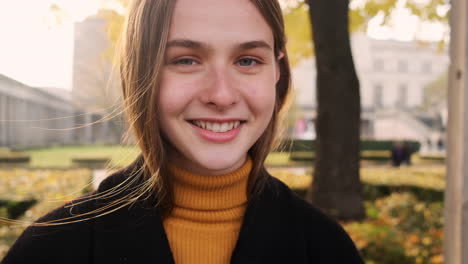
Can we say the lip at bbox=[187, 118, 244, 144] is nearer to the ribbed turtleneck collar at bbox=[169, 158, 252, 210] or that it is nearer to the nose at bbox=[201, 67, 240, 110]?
the nose at bbox=[201, 67, 240, 110]

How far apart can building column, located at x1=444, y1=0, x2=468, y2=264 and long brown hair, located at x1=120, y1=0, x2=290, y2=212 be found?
1.36 meters

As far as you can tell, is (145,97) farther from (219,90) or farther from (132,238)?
(132,238)

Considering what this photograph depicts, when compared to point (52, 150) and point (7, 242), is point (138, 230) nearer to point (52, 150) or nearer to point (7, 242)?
point (7, 242)

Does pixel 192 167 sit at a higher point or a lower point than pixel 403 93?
lower

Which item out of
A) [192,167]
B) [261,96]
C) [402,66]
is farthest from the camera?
[402,66]

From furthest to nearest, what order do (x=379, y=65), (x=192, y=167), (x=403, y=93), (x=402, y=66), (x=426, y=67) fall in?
1. (x=426, y=67)
2. (x=403, y=93)
3. (x=402, y=66)
4. (x=379, y=65)
5. (x=192, y=167)

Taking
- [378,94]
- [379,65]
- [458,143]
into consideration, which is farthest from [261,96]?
[378,94]

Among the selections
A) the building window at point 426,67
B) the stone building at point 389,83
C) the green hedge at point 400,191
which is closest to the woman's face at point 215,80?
the green hedge at point 400,191

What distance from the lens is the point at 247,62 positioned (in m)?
1.46

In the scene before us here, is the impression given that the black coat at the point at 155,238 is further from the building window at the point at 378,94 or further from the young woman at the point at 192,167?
the building window at the point at 378,94

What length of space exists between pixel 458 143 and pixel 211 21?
1.84 m

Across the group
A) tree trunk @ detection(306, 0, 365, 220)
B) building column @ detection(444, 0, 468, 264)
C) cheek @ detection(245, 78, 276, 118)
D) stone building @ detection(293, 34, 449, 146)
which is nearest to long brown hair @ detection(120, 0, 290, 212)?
cheek @ detection(245, 78, 276, 118)

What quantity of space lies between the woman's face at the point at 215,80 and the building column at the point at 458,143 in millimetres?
1504

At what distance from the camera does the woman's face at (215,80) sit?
136cm
